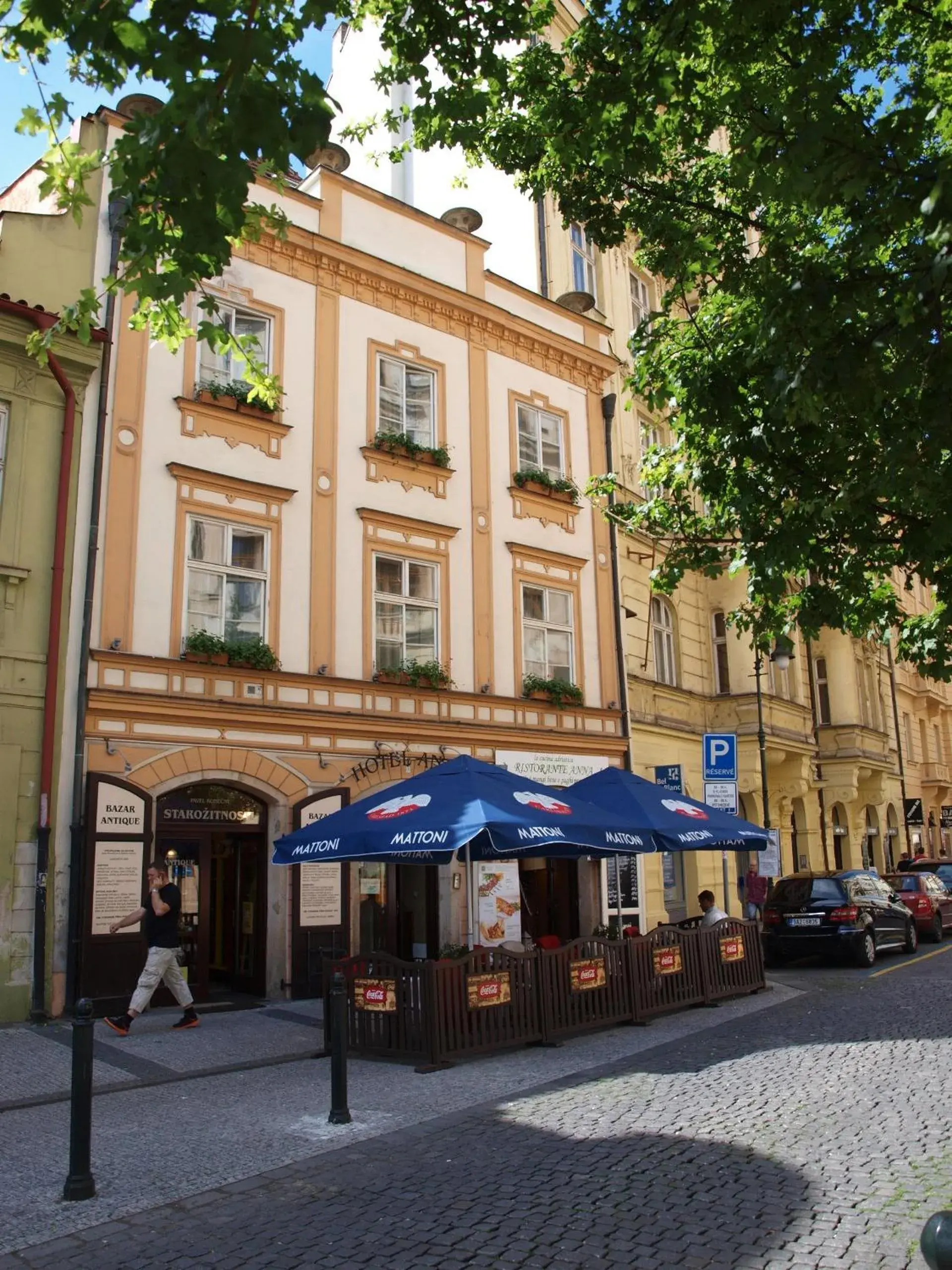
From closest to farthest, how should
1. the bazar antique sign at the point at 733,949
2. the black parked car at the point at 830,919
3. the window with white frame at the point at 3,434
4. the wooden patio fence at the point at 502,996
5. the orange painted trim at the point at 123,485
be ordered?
the wooden patio fence at the point at 502,996 < the window with white frame at the point at 3,434 < the orange painted trim at the point at 123,485 < the bazar antique sign at the point at 733,949 < the black parked car at the point at 830,919

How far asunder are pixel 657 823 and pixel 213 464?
7.78 meters

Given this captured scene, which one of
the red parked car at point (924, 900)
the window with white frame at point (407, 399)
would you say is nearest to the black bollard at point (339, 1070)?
the window with white frame at point (407, 399)

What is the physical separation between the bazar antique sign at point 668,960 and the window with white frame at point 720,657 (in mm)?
13318

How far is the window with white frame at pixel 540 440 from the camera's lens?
19875mm

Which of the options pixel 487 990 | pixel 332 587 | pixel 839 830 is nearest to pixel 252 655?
pixel 332 587

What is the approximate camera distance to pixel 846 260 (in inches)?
340

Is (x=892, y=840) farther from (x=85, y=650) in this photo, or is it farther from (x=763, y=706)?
(x=85, y=650)

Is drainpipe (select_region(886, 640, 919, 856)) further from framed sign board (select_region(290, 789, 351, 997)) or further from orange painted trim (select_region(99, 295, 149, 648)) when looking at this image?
orange painted trim (select_region(99, 295, 149, 648))

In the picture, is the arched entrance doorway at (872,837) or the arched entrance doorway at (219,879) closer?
the arched entrance doorway at (219,879)

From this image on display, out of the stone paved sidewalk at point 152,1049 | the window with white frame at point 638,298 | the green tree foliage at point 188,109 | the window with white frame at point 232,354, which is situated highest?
the window with white frame at point 638,298

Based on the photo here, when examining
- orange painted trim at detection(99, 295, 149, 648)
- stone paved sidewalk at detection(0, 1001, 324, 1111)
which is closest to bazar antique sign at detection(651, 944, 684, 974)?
stone paved sidewalk at detection(0, 1001, 324, 1111)

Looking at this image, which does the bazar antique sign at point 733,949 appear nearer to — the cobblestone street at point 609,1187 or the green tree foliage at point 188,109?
the cobblestone street at point 609,1187

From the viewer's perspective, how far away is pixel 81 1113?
5973 millimetres

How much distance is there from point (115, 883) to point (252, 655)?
3430 millimetres
